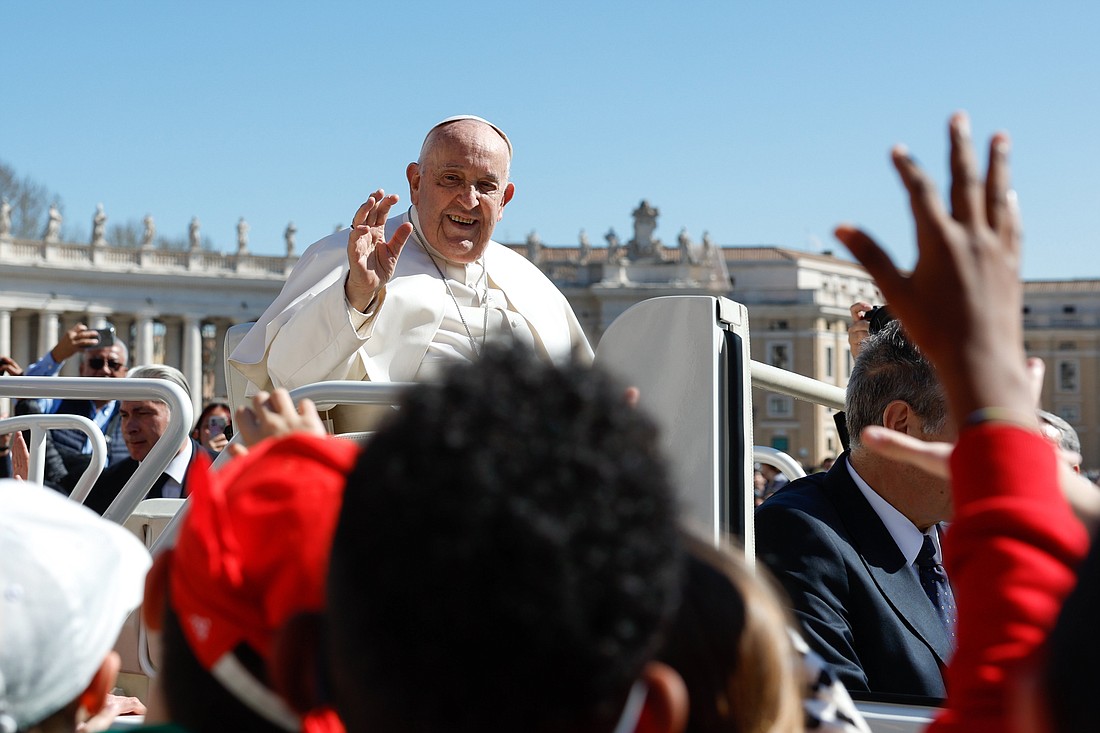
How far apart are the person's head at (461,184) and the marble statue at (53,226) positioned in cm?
5516

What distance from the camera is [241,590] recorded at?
3.56 ft

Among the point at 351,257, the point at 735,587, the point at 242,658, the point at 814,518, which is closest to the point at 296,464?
the point at 242,658

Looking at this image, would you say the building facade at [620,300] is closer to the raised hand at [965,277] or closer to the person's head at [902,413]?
the person's head at [902,413]

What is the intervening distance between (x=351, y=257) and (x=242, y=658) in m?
2.29

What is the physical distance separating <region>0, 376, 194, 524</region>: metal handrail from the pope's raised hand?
69cm

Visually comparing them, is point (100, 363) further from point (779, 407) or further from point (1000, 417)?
point (779, 407)

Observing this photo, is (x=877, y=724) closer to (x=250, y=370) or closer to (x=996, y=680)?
(x=996, y=680)

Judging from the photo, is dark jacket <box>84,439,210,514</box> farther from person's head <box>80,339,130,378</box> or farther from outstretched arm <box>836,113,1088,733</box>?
outstretched arm <box>836,113,1088,733</box>

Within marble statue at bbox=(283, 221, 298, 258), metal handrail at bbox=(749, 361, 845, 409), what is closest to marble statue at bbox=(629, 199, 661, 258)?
marble statue at bbox=(283, 221, 298, 258)

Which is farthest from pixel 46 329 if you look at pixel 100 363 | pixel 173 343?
pixel 100 363

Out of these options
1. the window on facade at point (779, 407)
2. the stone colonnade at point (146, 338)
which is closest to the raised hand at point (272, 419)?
the stone colonnade at point (146, 338)

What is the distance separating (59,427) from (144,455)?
61.8 inches

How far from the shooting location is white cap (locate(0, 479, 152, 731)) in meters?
1.12

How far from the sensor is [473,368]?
37.2 inches
